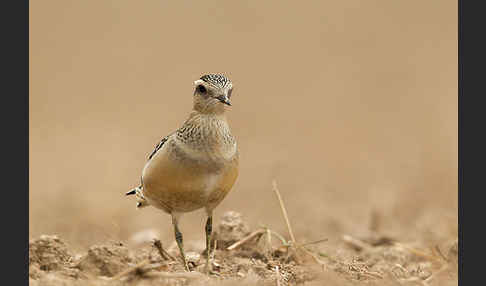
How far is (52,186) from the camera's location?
14227mm

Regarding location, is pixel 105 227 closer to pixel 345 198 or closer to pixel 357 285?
pixel 345 198

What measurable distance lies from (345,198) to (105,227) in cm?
448

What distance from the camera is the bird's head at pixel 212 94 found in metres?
6.85

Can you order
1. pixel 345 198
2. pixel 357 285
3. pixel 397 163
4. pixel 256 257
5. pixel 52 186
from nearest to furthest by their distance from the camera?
pixel 357 285, pixel 256 257, pixel 345 198, pixel 52 186, pixel 397 163

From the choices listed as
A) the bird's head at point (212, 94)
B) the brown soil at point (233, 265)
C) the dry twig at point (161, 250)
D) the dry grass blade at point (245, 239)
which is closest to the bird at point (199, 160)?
the bird's head at point (212, 94)

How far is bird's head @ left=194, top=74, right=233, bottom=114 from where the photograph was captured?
22.5ft

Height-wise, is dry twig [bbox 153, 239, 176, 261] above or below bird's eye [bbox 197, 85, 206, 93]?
below

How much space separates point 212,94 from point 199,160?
66 cm

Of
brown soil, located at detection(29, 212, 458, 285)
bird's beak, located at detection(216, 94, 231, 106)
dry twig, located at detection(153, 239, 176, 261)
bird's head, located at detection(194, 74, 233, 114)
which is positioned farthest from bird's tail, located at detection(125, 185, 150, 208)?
bird's beak, located at detection(216, 94, 231, 106)

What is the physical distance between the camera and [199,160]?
659 centimetres

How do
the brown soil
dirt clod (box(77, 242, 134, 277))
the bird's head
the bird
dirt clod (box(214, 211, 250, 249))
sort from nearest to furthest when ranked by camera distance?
the brown soil → dirt clod (box(77, 242, 134, 277)) → the bird → the bird's head → dirt clod (box(214, 211, 250, 249))

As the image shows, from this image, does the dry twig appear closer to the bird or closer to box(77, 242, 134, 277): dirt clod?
the bird

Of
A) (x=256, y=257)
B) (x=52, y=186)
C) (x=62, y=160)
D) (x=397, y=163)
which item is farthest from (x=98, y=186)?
(x=256, y=257)

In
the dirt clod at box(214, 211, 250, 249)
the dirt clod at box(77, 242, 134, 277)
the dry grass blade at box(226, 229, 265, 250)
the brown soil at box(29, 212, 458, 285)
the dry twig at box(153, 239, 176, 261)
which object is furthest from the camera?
the dirt clod at box(214, 211, 250, 249)
